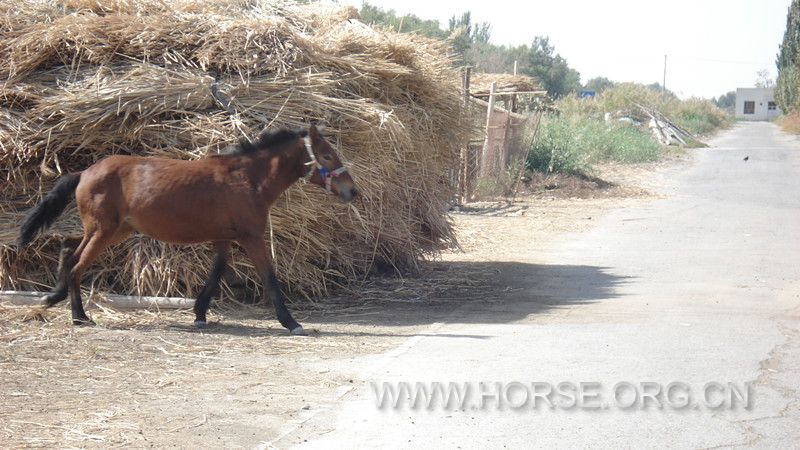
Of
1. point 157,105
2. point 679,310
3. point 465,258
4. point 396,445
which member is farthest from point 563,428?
point 465,258

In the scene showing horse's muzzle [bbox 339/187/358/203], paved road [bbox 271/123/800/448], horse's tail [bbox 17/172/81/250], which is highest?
horse's muzzle [bbox 339/187/358/203]

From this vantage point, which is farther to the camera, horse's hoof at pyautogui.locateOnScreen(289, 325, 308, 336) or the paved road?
horse's hoof at pyautogui.locateOnScreen(289, 325, 308, 336)

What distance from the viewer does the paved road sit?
17.4ft

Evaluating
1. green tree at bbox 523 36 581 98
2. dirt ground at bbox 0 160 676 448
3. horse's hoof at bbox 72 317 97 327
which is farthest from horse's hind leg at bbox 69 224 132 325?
green tree at bbox 523 36 581 98

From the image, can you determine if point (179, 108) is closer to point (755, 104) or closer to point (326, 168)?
point (326, 168)

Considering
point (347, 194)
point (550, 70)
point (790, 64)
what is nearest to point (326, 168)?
point (347, 194)

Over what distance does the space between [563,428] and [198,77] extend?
5112 millimetres

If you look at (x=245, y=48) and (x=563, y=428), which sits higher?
(x=245, y=48)

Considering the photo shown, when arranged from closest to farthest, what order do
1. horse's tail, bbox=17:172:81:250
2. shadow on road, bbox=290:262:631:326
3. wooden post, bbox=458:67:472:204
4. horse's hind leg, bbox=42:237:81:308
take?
horse's tail, bbox=17:172:81:250, horse's hind leg, bbox=42:237:81:308, shadow on road, bbox=290:262:631:326, wooden post, bbox=458:67:472:204

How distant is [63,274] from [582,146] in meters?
21.2

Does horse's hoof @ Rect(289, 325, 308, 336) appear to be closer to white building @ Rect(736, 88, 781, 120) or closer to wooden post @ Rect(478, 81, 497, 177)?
wooden post @ Rect(478, 81, 497, 177)

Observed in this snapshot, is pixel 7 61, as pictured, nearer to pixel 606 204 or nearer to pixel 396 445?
pixel 396 445

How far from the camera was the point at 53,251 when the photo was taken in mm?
9023

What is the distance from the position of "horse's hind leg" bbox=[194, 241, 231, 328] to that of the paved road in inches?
72.7
